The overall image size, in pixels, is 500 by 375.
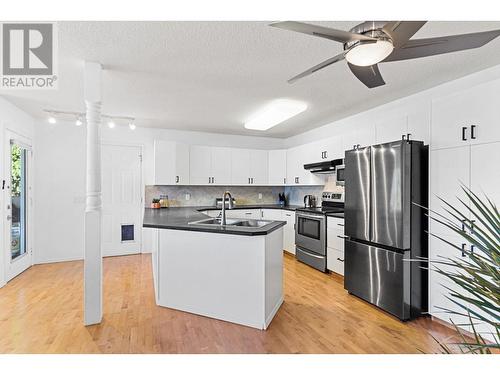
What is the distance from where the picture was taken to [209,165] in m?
5.57

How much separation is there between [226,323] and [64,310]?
1.72m

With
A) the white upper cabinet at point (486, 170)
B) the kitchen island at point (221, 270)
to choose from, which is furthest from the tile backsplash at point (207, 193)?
the white upper cabinet at point (486, 170)

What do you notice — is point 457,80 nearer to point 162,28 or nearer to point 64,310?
point 162,28

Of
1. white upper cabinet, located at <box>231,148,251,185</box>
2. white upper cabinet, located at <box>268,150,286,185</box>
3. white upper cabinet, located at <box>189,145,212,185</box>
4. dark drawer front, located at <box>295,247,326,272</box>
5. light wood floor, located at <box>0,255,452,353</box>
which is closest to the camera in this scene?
light wood floor, located at <box>0,255,452,353</box>

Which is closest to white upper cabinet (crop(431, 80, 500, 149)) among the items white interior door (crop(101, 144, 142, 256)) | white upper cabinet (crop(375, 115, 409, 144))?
white upper cabinet (crop(375, 115, 409, 144))

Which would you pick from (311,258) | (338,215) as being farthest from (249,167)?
(338,215)

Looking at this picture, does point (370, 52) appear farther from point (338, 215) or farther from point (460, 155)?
point (338, 215)

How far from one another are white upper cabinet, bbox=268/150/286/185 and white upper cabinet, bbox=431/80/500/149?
324cm

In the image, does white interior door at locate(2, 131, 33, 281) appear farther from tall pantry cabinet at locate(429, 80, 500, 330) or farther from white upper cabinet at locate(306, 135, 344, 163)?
tall pantry cabinet at locate(429, 80, 500, 330)

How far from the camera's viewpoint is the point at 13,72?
2.60m

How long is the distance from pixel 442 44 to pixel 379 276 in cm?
224

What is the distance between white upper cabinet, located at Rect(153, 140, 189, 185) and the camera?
203 inches
